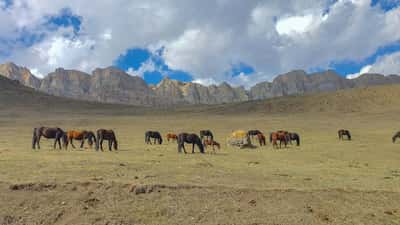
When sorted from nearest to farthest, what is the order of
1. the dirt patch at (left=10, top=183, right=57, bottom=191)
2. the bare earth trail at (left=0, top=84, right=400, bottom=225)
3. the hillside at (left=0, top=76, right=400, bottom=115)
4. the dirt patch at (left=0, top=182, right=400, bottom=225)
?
the dirt patch at (left=0, top=182, right=400, bottom=225) < the bare earth trail at (left=0, top=84, right=400, bottom=225) < the dirt patch at (left=10, top=183, right=57, bottom=191) < the hillside at (left=0, top=76, right=400, bottom=115)

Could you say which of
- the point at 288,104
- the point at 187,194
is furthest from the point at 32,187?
the point at 288,104

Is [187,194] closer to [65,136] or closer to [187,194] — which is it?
[187,194]

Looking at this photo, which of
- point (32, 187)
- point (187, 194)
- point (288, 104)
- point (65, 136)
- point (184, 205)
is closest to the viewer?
point (184, 205)

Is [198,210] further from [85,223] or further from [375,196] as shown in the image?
[375,196]

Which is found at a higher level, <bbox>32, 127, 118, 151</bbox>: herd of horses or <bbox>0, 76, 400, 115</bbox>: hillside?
<bbox>0, 76, 400, 115</bbox>: hillside

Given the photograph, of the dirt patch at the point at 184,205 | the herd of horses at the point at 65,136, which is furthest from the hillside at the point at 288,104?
the dirt patch at the point at 184,205

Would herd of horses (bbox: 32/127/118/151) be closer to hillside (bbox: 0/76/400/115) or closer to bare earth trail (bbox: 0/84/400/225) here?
bare earth trail (bbox: 0/84/400/225)

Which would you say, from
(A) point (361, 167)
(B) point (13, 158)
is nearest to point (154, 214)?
(B) point (13, 158)

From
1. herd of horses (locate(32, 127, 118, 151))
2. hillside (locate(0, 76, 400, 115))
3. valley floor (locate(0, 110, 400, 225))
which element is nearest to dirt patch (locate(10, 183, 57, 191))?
valley floor (locate(0, 110, 400, 225))

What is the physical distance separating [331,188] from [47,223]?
8.90 m

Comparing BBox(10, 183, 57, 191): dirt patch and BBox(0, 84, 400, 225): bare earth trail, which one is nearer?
BBox(0, 84, 400, 225): bare earth trail

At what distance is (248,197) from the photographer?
1177 centimetres

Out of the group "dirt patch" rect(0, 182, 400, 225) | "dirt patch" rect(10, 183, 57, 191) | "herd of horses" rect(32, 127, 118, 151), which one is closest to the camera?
"dirt patch" rect(0, 182, 400, 225)

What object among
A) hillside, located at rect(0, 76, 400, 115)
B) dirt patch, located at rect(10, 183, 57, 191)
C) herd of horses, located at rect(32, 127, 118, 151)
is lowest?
dirt patch, located at rect(10, 183, 57, 191)
